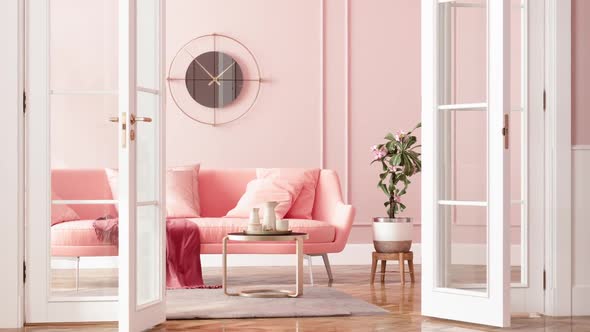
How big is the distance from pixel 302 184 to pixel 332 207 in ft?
1.01

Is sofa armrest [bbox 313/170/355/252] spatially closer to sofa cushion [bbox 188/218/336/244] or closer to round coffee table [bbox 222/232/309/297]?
sofa cushion [bbox 188/218/336/244]

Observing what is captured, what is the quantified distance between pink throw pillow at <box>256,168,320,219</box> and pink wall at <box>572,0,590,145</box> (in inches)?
101

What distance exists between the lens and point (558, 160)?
18.0 feet

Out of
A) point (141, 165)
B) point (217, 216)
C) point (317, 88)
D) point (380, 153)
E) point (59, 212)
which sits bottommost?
point (217, 216)

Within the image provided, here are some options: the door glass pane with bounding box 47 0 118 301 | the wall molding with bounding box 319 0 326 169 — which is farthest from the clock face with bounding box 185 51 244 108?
the door glass pane with bounding box 47 0 118 301

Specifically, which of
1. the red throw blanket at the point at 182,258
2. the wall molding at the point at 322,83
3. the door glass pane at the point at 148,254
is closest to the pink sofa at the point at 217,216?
the red throw blanket at the point at 182,258

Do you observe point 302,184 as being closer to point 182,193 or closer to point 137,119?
point 182,193

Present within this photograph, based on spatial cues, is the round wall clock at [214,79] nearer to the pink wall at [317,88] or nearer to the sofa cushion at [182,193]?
the pink wall at [317,88]

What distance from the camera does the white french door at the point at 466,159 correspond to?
16.6 ft

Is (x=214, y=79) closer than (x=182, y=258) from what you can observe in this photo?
No

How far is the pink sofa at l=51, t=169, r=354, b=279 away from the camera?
510 centimetres

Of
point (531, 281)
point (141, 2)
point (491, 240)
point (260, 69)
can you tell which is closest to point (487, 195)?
point (491, 240)

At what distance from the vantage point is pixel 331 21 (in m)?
8.92

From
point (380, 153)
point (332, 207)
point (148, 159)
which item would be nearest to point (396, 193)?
point (380, 153)
